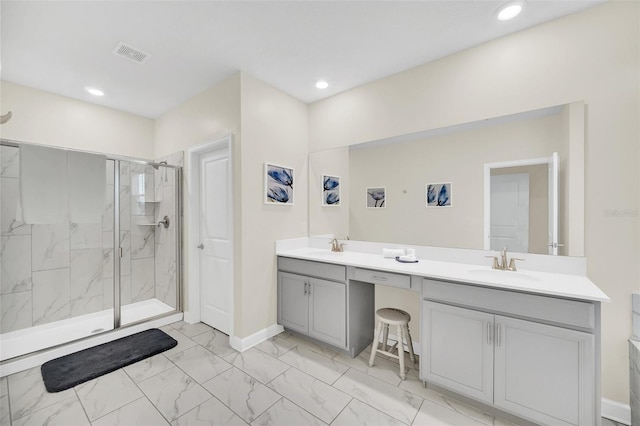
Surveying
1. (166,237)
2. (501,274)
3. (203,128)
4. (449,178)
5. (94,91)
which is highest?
(94,91)

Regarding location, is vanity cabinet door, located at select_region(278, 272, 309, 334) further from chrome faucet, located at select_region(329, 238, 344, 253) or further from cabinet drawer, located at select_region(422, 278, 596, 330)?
cabinet drawer, located at select_region(422, 278, 596, 330)

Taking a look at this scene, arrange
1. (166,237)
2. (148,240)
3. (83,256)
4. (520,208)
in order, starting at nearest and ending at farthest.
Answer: (520,208), (83,256), (166,237), (148,240)

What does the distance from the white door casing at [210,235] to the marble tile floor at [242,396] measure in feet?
2.28

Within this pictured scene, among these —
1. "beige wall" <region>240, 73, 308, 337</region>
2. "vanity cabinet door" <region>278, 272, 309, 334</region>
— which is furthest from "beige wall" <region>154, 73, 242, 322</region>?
"vanity cabinet door" <region>278, 272, 309, 334</region>

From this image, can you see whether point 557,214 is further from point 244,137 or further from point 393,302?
point 244,137

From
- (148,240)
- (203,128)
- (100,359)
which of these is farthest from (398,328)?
(148,240)

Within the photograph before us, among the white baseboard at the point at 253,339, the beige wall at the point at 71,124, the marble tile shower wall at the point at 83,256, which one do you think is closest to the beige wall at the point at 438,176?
the white baseboard at the point at 253,339

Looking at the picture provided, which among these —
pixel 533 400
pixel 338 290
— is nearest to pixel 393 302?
pixel 338 290

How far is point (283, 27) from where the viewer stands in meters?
2.03

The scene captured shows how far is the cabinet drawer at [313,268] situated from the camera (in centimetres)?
244

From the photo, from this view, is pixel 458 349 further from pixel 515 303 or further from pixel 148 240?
pixel 148 240

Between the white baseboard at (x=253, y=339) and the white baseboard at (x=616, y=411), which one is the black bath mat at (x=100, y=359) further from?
the white baseboard at (x=616, y=411)

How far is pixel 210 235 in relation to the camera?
10.5 feet

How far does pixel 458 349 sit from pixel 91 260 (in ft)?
13.7
